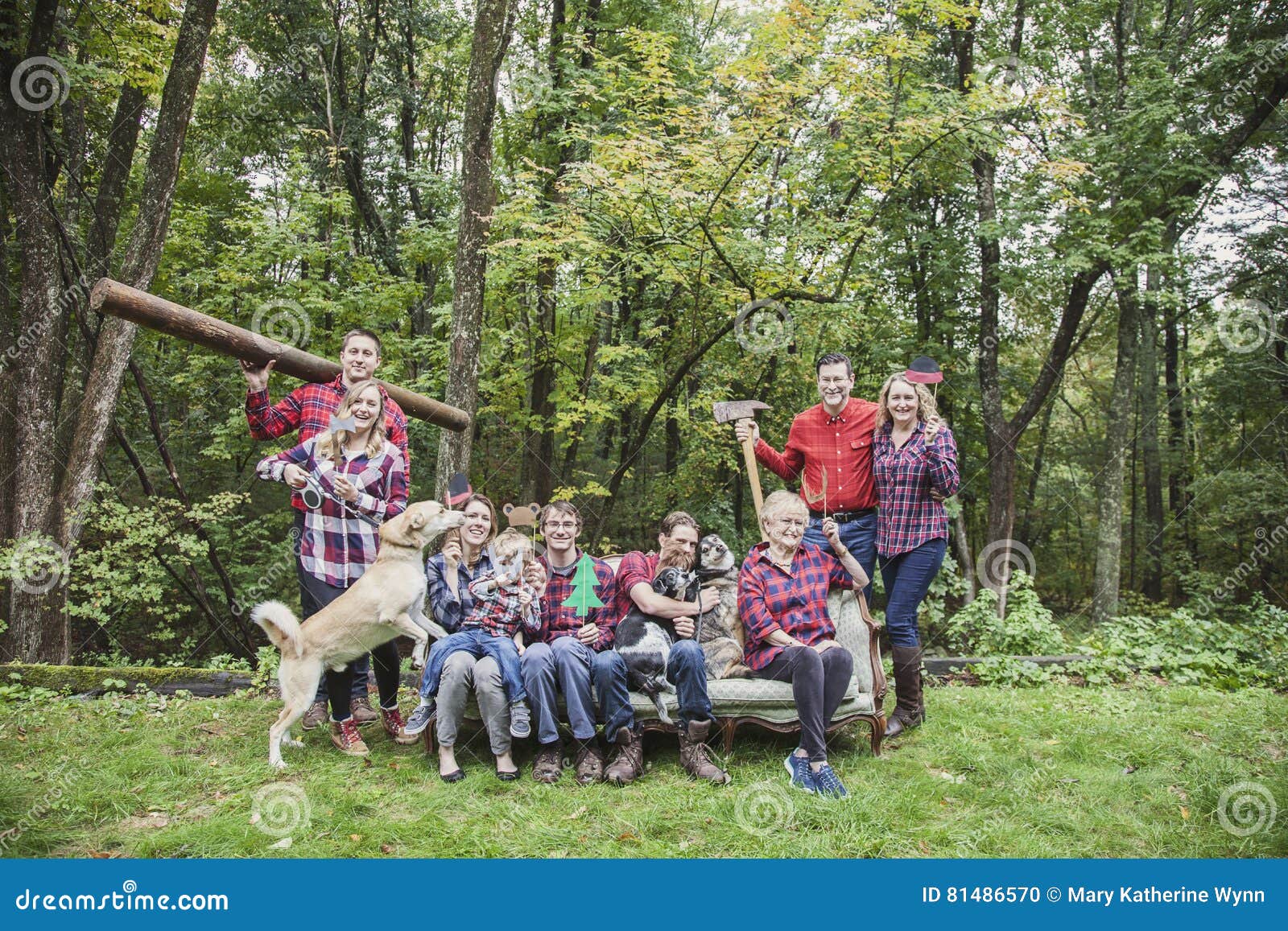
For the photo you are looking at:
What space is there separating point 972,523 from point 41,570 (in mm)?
15411

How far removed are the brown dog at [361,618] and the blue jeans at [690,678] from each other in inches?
48.0

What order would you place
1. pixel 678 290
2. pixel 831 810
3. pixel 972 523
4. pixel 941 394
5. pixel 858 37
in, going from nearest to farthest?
pixel 831 810, pixel 858 37, pixel 678 290, pixel 941 394, pixel 972 523

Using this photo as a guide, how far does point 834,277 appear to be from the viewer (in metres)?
8.69

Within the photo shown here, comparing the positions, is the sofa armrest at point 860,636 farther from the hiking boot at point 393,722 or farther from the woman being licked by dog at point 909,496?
the hiking boot at point 393,722

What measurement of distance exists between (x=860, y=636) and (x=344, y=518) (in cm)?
277

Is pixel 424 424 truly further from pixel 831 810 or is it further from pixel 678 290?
pixel 831 810

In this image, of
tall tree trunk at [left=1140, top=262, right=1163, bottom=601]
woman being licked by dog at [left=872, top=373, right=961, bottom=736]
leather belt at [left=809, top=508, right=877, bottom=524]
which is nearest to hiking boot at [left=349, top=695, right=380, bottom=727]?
leather belt at [left=809, top=508, right=877, bottom=524]

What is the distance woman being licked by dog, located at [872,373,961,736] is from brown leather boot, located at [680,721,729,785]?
1.15m

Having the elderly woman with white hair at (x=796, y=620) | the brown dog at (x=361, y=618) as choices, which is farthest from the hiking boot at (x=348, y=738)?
the elderly woman with white hair at (x=796, y=620)

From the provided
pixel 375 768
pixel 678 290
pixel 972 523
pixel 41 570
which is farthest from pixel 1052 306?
pixel 41 570

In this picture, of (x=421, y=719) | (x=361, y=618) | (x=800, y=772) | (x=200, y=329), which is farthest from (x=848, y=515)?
(x=200, y=329)

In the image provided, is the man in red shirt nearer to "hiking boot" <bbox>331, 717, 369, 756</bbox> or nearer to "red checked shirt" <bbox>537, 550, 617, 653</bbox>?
"red checked shirt" <bbox>537, 550, 617, 653</bbox>

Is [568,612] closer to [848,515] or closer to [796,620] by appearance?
[796,620]

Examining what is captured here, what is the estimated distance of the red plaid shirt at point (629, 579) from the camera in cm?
415
